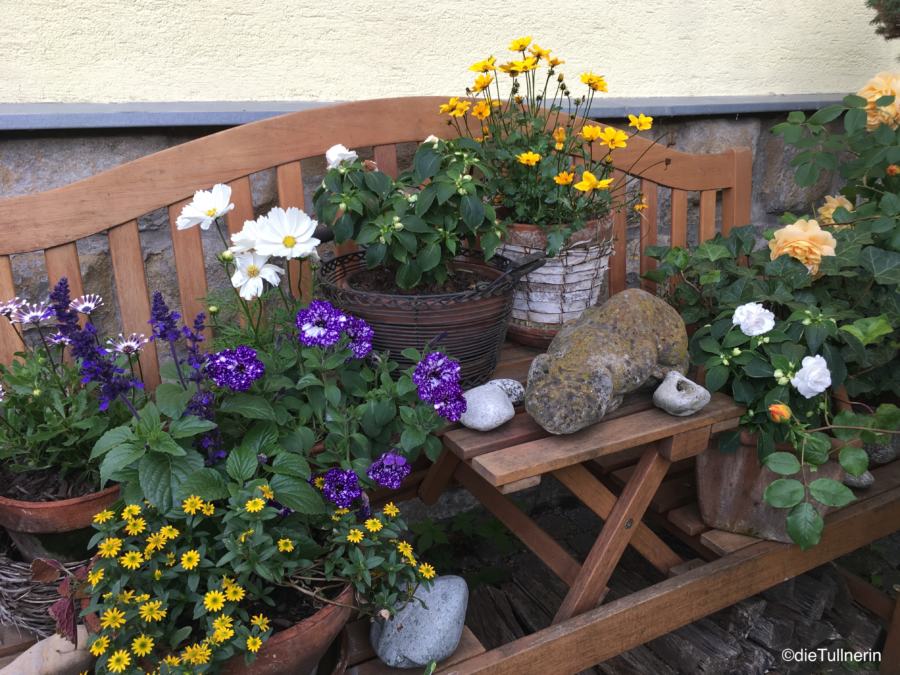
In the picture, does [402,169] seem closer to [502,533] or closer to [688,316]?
[688,316]

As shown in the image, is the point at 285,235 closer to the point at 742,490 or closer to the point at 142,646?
the point at 142,646

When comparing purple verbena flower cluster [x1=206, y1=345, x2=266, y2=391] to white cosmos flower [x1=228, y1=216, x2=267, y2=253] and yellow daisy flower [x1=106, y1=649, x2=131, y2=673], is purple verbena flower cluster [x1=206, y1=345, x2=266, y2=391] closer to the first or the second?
white cosmos flower [x1=228, y1=216, x2=267, y2=253]

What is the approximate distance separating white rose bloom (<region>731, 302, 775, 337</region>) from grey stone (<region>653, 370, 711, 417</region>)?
0.57 feet

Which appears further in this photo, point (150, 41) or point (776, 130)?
point (776, 130)

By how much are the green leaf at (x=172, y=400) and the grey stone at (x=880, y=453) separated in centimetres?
180

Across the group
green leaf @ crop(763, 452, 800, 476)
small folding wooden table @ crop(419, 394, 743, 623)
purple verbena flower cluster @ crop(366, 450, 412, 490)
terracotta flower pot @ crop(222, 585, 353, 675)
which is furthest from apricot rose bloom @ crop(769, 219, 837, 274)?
terracotta flower pot @ crop(222, 585, 353, 675)

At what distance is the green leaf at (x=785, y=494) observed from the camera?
1.52m

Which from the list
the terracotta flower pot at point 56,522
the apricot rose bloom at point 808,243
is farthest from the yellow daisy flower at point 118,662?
the apricot rose bloom at point 808,243

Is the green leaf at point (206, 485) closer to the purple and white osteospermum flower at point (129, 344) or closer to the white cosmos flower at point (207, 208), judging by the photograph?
the purple and white osteospermum flower at point (129, 344)

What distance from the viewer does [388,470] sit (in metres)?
1.38

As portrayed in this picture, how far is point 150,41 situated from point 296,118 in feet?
1.42

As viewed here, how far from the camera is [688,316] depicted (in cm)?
199

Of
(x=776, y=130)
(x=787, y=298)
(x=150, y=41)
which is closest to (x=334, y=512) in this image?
(x=787, y=298)

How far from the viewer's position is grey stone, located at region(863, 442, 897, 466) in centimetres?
208
